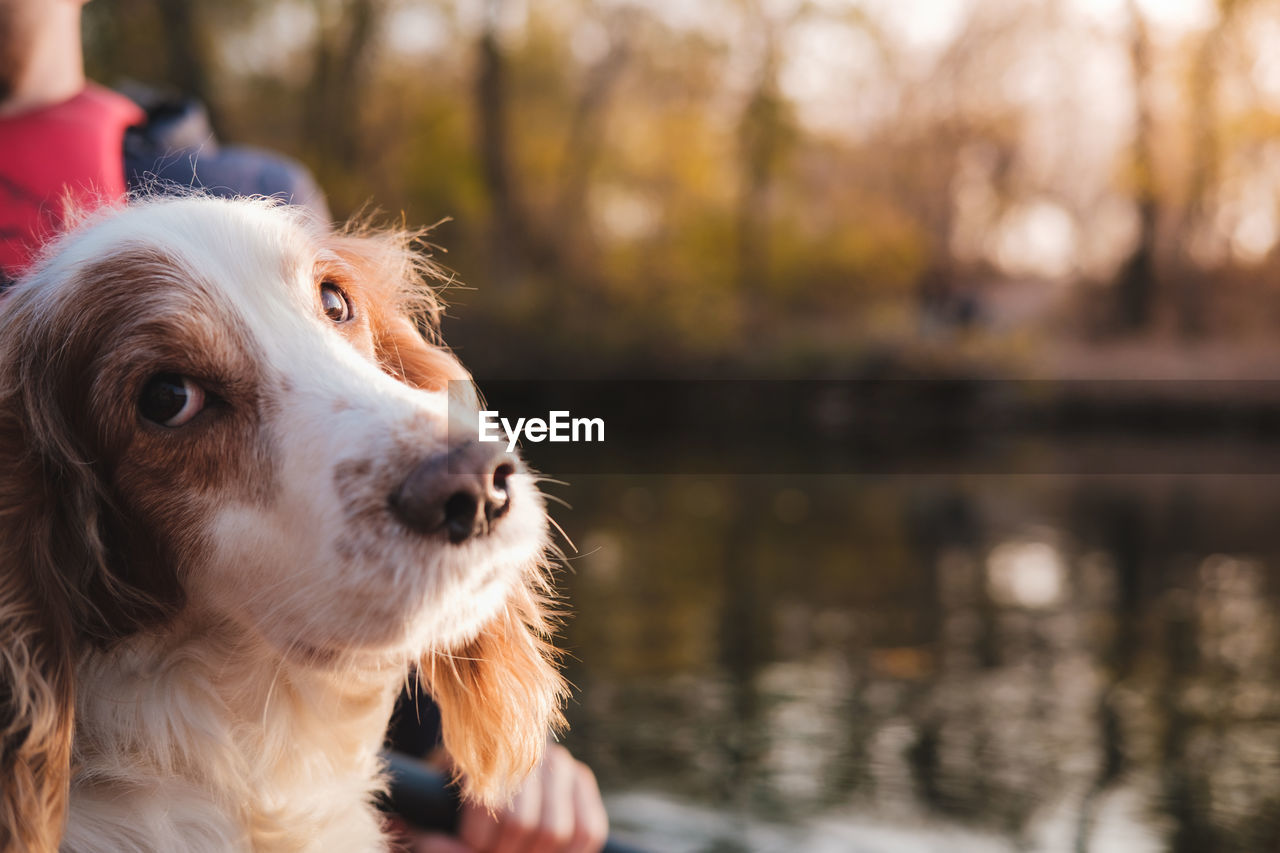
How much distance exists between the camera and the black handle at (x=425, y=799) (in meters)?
2.58

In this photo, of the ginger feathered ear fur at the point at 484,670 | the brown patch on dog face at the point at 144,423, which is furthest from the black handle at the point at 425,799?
the brown patch on dog face at the point at 144,423

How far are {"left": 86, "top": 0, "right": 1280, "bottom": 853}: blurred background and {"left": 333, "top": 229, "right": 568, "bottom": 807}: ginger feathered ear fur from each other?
7.04 meters

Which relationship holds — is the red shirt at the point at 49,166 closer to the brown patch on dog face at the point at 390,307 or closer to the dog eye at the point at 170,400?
the brown patch on dog face at the point at 390,307

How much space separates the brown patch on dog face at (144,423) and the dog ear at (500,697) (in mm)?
569

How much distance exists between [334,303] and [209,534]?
49 cm

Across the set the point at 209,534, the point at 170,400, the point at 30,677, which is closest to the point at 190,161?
the point at 170,400

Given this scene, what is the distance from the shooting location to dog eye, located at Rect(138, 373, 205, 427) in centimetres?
186

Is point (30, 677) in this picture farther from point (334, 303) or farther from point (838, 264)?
point (838, 264)

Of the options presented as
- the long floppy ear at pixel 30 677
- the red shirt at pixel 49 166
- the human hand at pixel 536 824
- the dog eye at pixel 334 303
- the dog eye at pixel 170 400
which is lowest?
the human hand at pixel 536 824

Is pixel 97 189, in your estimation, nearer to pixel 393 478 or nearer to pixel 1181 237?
pixel 393 478

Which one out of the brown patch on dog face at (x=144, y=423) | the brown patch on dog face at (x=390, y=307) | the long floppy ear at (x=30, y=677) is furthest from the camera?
the brown patch on dog face at (x=390, y=307)

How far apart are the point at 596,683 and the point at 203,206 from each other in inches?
282

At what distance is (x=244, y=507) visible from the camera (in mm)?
1868

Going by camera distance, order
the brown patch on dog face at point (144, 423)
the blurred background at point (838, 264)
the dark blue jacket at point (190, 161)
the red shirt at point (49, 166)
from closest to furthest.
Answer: the brown patch on dog face at point (144, 423), the red shirt at point (49, 166), the dark blue jacket at point (190, 161), the blurred background at point (838, 264)
